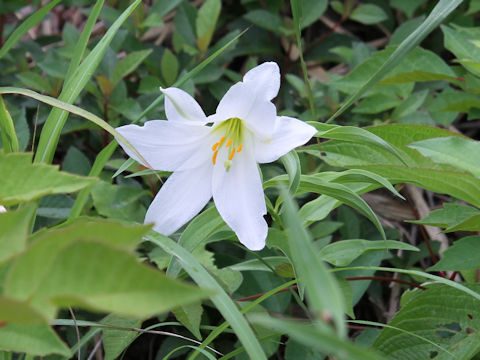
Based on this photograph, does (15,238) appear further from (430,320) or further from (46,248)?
(430,320)

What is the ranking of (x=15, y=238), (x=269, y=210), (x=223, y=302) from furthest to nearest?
(x=269, y=210)
(x=223, y=302)
(x=15, y=238)

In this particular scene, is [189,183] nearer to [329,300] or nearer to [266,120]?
[266,120]

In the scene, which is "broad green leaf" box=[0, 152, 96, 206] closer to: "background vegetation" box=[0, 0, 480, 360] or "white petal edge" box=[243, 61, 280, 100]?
"background vegetation" box=[0, 0, 480, 360]

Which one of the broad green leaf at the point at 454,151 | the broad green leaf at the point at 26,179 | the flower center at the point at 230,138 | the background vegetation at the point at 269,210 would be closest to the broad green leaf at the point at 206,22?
the background vegetation at the point at 269,210

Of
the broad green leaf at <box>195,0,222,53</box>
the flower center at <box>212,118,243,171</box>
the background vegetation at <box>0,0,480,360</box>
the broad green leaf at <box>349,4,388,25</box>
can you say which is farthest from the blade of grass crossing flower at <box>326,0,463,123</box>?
the broad green leaf at <box>349,4,388,25</box>

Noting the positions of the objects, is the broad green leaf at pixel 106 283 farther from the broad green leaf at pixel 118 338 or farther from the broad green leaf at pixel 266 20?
the broad green leaf at pixel 266 20

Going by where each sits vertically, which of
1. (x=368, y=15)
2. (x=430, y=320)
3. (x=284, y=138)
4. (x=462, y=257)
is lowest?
(x=430, y=320)

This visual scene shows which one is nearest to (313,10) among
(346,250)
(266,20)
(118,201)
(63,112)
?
(266,20)
